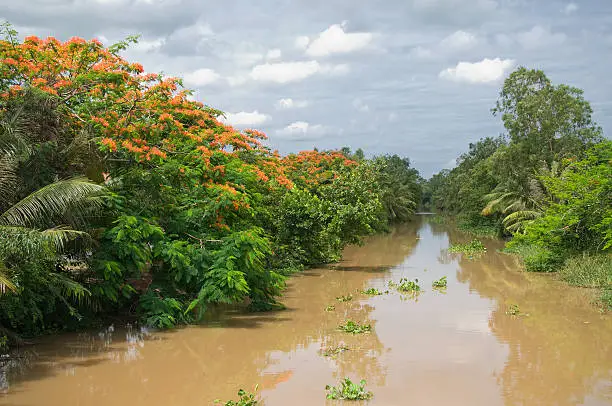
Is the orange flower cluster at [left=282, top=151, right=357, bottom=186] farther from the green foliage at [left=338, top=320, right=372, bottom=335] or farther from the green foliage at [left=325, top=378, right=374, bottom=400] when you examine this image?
the green foliage at [left=325, top=378, right=374, bottom=400]

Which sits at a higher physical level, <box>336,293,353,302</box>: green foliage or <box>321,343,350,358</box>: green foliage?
<box>336,293,353,302</box>: green foliage

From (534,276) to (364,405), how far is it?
47.6ft

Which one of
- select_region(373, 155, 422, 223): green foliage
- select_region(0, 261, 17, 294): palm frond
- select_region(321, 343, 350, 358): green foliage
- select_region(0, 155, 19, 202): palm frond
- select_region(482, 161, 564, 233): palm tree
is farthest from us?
select_region(373, 155, 422, 223): green foliage

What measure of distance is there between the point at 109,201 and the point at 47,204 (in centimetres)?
181

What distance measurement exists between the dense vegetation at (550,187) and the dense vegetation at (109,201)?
9650 mm

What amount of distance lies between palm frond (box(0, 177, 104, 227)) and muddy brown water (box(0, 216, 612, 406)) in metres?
2.35

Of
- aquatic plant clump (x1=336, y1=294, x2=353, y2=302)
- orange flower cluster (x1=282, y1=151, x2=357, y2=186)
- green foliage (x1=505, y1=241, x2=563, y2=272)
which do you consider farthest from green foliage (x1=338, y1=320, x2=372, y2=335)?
orange flower cluster (x1=282, y1=151, x2=357, y2=186)

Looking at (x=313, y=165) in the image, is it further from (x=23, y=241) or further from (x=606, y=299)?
(x=23, y=241)

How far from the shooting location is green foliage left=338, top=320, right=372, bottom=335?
12688mm

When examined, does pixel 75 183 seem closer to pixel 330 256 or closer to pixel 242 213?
pixel 242 213

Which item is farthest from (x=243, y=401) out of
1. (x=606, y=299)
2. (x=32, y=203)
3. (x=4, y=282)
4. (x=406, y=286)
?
(x=406, y=286)

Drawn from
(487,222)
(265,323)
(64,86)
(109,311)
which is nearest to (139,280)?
(109,311)

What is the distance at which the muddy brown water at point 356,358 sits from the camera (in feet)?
28.8

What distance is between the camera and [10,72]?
12398 mm
